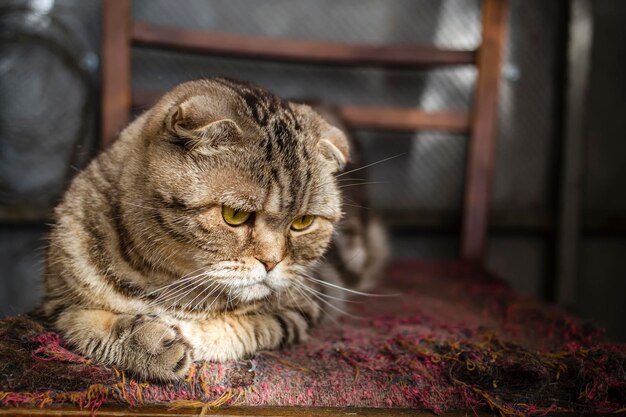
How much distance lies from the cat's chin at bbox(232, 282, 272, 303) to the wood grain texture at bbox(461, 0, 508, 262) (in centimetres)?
103

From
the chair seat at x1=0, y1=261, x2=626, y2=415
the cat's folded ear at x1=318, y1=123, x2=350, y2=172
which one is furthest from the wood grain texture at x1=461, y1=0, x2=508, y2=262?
the cat's folded ear at x1=318, y1=123, x2=350, y2=172

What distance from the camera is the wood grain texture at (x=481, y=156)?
1.75m

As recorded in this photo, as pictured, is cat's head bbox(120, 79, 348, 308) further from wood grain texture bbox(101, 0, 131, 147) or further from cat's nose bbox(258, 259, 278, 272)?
wood grain texture bbox(101, 0, 131, 147)

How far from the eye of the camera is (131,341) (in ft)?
2.89

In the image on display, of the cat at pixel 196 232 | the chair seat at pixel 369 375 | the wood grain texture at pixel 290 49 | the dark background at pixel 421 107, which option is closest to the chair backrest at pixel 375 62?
the wood grain texture at pixel 290 49

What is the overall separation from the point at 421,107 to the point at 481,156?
38cm

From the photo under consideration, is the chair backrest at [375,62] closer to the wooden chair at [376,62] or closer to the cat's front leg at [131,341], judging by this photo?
the wooden chair at [376,62]

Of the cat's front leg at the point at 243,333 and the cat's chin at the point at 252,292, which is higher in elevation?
the cat's chin at the point at 252,292

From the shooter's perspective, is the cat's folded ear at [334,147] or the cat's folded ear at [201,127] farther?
the cat's folded ear at [334,147]

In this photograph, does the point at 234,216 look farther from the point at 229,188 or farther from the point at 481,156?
the point at 481,156

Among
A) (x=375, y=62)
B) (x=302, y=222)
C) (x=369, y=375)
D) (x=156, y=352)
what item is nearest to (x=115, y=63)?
(x=375, y=62)

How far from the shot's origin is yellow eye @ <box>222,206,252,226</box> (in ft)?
2.93

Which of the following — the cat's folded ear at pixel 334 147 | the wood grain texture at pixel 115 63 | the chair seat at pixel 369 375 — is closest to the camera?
the chair seat at pixel 369 375

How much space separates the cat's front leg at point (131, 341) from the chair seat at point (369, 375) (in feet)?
0.08
